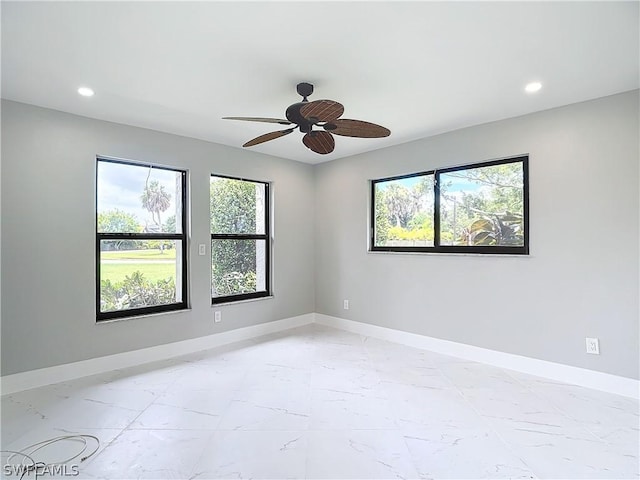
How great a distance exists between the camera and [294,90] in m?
2.70

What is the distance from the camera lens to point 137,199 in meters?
3.62

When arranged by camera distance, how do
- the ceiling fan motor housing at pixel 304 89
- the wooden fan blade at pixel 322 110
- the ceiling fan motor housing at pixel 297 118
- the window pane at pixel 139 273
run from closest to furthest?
1. the wooden fan blade at pixel 322 110
2. the ceiling fan motor housing at pixel 297 118
3. the ceiling fan motor housing at pixel 304 89
4. the window pane at pixel 139 273

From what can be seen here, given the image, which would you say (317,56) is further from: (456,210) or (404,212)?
(404,212)

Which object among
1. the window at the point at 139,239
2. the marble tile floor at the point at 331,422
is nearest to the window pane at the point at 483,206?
the marble tile floor at the point at 331,422

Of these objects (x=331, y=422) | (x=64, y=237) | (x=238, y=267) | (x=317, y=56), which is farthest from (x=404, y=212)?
(x=64, y=237)

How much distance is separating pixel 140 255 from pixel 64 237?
0.70 m

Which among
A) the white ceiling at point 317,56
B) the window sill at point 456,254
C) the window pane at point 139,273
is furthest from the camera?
the window pane at point 139,273

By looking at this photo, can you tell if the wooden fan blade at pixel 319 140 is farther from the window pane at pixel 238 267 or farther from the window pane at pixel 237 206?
the window pane at pixel 238 267

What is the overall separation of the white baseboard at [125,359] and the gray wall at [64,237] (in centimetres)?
6

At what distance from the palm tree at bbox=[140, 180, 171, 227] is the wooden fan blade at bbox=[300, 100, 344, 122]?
7.40ft

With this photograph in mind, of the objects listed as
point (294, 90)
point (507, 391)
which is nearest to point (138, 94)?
point (294, 90)

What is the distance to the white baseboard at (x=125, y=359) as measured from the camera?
2842mm

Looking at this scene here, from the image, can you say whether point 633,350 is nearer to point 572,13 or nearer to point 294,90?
point 572,13

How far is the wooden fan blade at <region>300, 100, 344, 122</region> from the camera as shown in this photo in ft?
6.86
